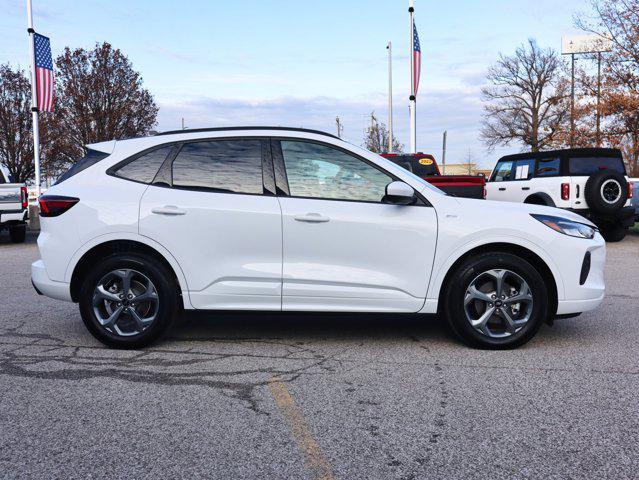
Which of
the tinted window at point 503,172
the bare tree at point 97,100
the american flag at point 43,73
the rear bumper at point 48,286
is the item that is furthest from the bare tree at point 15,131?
the rear bumper at point 48,286

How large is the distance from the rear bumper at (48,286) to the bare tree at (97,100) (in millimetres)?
37986

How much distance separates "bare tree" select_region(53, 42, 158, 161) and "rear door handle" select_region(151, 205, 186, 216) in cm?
3845

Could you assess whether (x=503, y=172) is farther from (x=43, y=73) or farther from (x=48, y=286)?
(x=43, y=73)

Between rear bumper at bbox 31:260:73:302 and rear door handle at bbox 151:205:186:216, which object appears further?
rear bumper at bbox 31:260:73:302

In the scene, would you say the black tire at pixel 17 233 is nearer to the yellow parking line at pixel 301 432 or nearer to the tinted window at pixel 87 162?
the tinted window at pixel 87 162

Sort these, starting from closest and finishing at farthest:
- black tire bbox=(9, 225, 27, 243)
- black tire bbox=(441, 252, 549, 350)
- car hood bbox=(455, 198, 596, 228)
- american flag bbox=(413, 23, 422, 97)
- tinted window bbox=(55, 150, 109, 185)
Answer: black tire bbox=(441, 252, 549, 350) → car hood bbox=(455, 198, 596, 228) → tinted window bbox=(55, 150, 109, 185) → black tire bbox=(9, 225, 27, 243) → american flag bbox=(413, 23, 422, 97)

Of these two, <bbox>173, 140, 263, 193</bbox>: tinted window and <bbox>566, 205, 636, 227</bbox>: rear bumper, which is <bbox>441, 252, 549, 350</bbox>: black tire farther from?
<bbox>566, 205, 636, 227</bbox>: rear bumper

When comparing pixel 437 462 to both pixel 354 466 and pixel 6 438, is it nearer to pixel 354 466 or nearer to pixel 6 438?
pixel 354 466

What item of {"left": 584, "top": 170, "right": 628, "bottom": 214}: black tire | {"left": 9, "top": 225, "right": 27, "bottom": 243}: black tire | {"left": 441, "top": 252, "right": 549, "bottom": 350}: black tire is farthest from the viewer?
{"left": 9, "top": 225, "right": 27, "bottom": 243}: black tire

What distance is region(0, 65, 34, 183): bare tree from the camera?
41.5 meters

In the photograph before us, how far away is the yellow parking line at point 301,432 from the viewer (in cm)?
309

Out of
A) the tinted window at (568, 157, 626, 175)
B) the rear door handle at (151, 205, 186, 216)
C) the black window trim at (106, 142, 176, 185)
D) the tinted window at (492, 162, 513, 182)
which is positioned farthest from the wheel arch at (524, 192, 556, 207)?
the rear door handle at (151, 205, 186, 216)

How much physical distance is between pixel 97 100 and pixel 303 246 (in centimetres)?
4073

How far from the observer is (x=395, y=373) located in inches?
183
